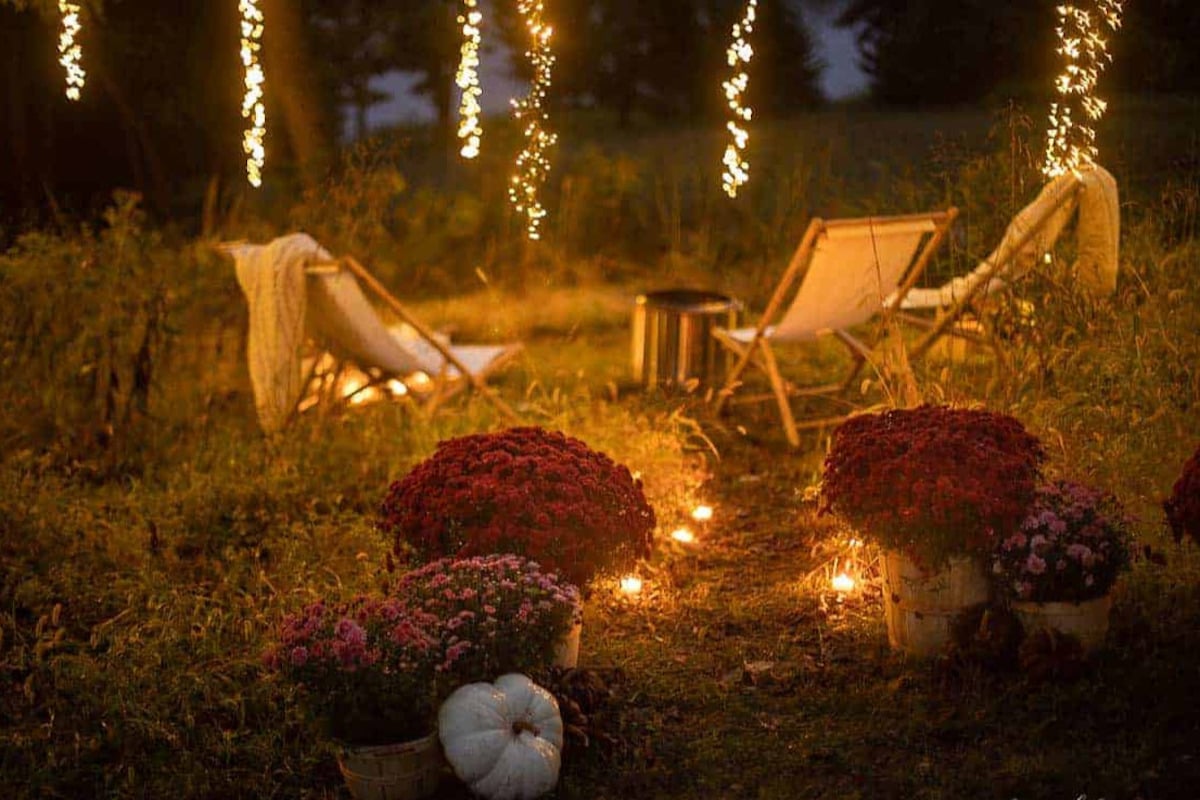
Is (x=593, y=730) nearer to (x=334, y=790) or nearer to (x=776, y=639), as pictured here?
(x=334, y=790)

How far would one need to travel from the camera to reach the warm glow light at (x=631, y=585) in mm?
4438

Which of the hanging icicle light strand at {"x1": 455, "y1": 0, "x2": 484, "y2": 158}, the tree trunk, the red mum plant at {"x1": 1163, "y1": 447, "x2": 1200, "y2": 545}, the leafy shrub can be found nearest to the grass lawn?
the leafy shrub

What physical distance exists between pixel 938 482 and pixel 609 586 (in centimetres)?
127

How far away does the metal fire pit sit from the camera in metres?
6.85

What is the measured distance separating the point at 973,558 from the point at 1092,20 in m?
2.59

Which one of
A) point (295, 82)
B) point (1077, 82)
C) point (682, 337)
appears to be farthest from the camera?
point (295, 82)

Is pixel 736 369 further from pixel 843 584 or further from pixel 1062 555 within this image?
pixel 1062 555

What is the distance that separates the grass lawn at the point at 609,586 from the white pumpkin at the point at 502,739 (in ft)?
0.52

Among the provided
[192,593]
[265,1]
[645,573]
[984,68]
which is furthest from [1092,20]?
[984,68]

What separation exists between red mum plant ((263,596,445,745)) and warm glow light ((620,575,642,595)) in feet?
4.33

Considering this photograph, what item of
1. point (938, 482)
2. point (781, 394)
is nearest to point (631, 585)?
point (938, 482)

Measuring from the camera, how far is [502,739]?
9.96 feet

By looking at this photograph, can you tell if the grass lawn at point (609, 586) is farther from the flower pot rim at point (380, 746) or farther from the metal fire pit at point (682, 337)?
the metal fire pit at point (682, 337)

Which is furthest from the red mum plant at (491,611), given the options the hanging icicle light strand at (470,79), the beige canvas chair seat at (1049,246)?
the beige canvas chair seat at (1049,246)
